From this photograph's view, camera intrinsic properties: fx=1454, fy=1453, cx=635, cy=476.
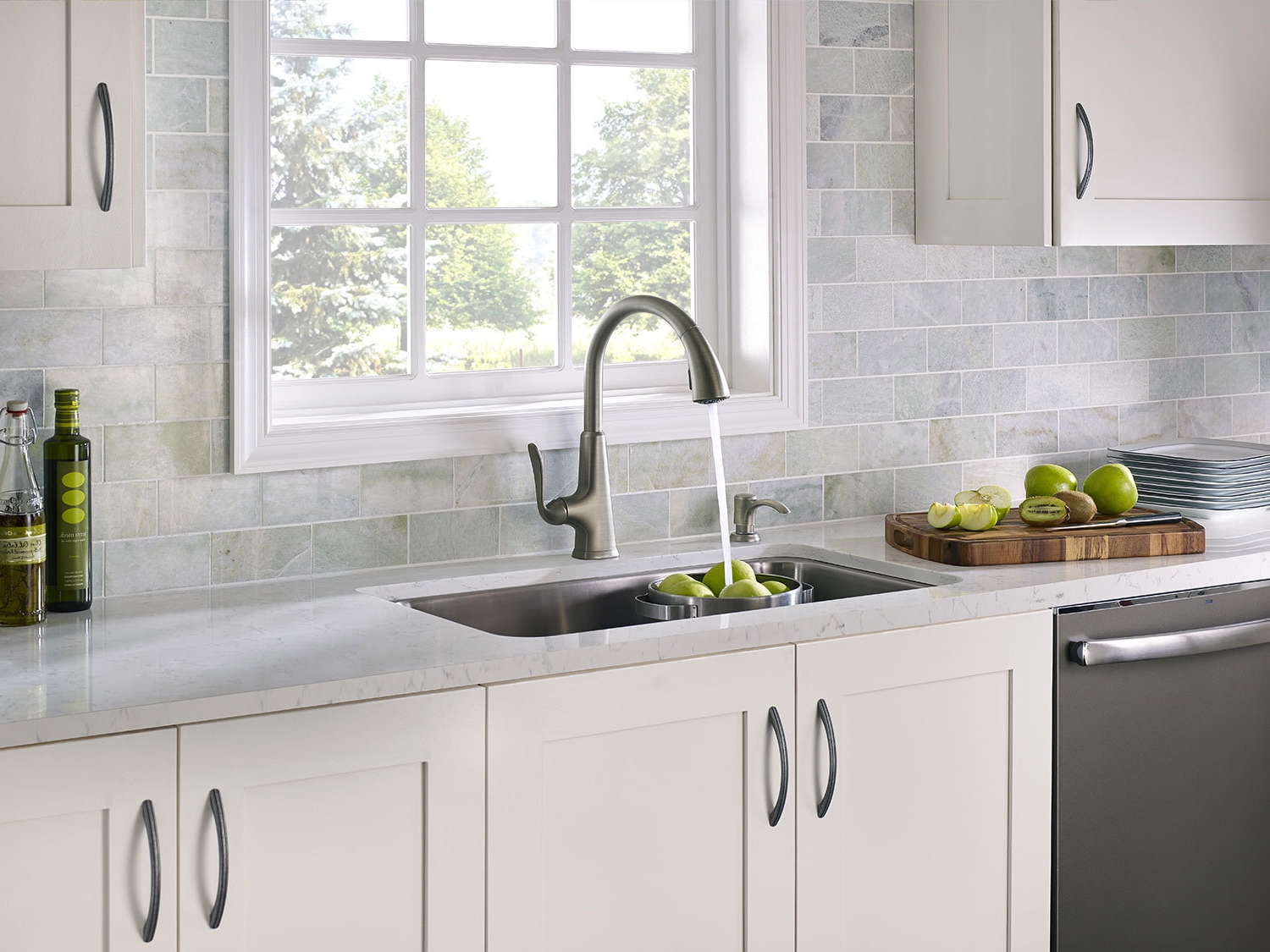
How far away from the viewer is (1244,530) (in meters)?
2.72

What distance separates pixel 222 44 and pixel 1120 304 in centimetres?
199

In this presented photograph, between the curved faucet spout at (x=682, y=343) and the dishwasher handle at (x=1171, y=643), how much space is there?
0.72m

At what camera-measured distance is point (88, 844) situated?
162 centimetres

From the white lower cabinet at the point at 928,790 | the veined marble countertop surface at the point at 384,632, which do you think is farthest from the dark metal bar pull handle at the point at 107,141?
the white lower cabinet at the point at 928,790

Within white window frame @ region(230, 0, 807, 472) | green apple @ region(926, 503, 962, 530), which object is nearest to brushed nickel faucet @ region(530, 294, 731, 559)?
white window frame @ region(230, 0, 807, 472)

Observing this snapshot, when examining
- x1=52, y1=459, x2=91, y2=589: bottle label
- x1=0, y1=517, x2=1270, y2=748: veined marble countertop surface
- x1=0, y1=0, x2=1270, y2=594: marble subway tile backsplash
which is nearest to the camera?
x1=0, y1=517, x2=1270, y2=748: veined marble countertop surface

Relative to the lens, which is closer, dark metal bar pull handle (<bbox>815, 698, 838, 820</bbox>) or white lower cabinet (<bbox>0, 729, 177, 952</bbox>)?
white lower cabinet (<bbox>0, 729, 177, 952</bbox>)

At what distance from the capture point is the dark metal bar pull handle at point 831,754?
212 cm

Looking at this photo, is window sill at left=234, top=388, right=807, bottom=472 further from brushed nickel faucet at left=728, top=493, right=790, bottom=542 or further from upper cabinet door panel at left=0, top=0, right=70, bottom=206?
upper cabinet door panel at left=0, top=0, right=70, bottom=206

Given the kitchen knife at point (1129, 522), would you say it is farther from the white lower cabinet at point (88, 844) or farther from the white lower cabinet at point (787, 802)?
the white lower cabinet at point (88, 844)

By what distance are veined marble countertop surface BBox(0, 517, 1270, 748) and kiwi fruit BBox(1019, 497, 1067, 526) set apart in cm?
13

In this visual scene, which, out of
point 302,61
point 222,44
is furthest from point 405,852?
point 302,61

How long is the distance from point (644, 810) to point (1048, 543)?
930mm

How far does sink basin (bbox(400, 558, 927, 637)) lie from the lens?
7.83ft
